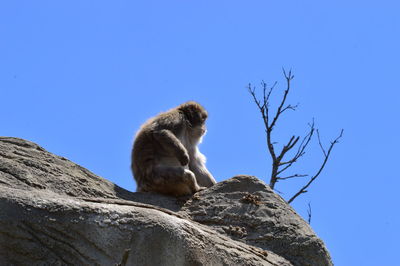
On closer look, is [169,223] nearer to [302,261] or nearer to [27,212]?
[27,212]

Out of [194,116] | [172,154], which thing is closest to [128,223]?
[172,154]

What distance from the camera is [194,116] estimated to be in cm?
1080

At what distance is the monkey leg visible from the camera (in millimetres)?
8578

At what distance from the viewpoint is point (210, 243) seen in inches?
259

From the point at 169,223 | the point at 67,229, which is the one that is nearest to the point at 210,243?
the point at 169,223

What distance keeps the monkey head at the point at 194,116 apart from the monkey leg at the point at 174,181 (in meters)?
1.81

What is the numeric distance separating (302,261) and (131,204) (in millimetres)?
1839

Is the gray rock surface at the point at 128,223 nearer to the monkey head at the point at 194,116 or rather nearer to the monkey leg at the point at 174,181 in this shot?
the monkey leg at the point at 174,181

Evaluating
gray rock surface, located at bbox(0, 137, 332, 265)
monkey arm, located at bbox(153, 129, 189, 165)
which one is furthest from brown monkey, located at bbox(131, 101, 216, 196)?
gray rock surface, located at bbox(0, 137, 332, 265)

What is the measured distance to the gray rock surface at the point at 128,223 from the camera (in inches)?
237

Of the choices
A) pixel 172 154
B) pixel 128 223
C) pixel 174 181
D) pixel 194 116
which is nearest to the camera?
pixel 128 223

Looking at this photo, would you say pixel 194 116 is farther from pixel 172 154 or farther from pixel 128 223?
pixel 128 223

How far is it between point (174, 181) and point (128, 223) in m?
2.49

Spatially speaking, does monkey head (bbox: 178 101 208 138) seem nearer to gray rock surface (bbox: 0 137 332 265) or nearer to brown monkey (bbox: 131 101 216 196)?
brown monkey (bbox: 131 101 216 196)
